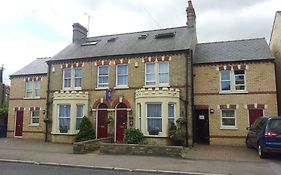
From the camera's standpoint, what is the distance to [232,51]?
21.5 meters

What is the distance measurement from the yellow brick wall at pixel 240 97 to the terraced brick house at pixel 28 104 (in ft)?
44.8

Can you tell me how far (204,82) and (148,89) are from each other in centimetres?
413

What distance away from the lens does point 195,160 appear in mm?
13406

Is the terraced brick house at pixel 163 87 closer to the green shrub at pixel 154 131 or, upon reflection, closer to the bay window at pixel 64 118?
the bay window at pixel 64 118

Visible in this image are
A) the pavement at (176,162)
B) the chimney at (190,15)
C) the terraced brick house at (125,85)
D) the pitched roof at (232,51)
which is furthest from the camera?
the chimney at (190,15)

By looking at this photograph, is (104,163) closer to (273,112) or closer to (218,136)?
(218,136)

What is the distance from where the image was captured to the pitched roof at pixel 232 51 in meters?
20.1

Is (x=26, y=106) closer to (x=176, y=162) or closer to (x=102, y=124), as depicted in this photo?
(x=102, y=124)

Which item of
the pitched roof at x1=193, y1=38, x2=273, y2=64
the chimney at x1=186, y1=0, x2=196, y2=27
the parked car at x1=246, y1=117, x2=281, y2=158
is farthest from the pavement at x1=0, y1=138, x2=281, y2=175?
the chimney at x1=186, y1=0, x2=196, y2=27

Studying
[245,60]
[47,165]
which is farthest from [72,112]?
[245,60]

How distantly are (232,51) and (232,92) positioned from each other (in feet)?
11.3

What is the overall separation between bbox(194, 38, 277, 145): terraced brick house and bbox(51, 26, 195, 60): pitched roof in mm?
2128

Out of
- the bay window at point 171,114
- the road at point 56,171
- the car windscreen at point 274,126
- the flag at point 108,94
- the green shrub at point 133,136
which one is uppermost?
the flag at point 108,94

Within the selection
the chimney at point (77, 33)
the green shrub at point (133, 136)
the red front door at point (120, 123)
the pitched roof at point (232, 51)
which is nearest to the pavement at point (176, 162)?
the green shrub at point (133, 136)
